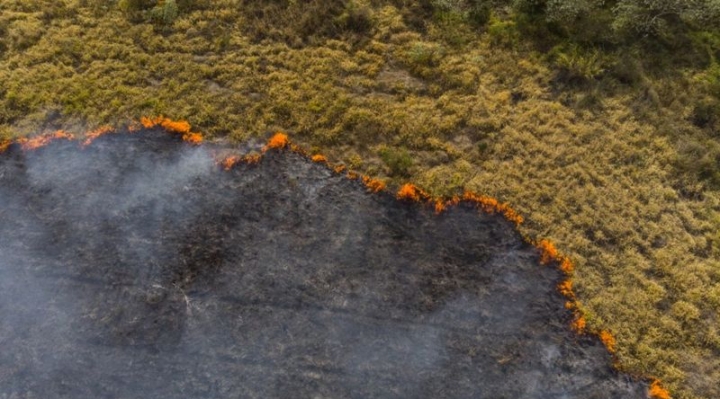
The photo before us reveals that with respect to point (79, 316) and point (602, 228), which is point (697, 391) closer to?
point (602, 228)

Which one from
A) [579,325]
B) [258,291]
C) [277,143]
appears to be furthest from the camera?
[277,143]

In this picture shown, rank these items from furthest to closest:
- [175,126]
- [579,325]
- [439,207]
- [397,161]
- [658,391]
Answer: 1. [175,126]
2. [397,161]
3. [439,207]
4. [579,325]
5. [658,391]

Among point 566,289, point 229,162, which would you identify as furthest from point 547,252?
point 229,162

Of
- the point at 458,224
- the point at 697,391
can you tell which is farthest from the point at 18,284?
the point at 697,391

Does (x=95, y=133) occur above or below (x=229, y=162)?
above

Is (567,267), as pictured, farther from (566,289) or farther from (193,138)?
(193,138)

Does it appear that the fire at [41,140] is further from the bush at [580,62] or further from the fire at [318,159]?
the bush at [580,62]

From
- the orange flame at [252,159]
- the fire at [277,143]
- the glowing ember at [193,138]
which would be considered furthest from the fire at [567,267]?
the glowing ember at [193,138]

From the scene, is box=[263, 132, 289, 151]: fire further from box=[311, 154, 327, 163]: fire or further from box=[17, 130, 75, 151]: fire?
box=[17, 130, 75, 151]: fire
